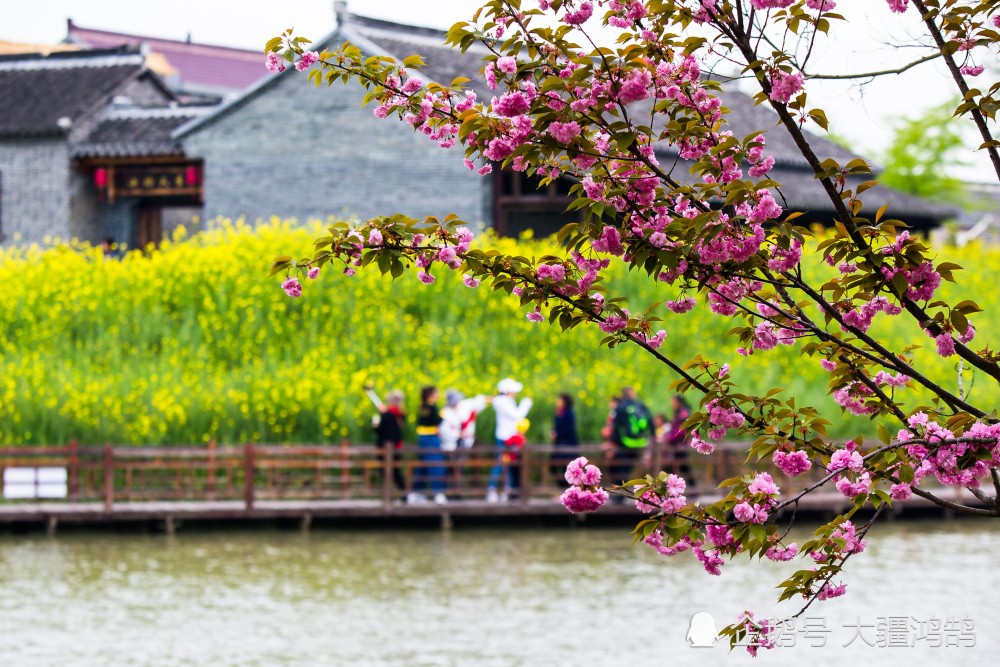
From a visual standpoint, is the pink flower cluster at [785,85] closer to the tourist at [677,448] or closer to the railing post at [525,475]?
the railing post at [525,475]

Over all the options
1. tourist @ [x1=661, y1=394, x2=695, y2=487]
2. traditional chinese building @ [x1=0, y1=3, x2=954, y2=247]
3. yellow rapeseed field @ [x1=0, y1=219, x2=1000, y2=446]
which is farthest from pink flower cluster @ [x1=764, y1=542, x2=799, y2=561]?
traditional chinese building @ [x1=0, y1=3, x2=954, y2=247]

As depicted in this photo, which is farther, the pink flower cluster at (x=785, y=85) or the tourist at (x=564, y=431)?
the tourist at (x=564, y=431)

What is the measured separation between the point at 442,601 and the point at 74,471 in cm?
848

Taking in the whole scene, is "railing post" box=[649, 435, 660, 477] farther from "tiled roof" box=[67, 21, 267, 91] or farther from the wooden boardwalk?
"tiled roof" box=[67, 21, 267, 91]

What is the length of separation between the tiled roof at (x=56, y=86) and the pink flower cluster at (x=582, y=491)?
3142cm

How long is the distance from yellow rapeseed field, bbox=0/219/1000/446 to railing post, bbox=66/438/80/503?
252cm

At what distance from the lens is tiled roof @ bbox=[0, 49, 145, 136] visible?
36.4 metres

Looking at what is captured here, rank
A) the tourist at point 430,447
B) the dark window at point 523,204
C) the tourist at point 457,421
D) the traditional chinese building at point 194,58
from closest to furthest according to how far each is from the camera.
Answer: the tourist at point 430,447 < the tourist at point 457,421 < the dark window at point 523,204 < the traditional chinese building at point 194,58

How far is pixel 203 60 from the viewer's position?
60656mm

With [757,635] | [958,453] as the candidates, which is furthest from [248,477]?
[958,453]

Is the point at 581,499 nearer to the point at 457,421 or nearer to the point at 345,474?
the point at 345,474

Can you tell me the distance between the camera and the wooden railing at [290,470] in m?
22.5

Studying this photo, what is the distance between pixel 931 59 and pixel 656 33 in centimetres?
106

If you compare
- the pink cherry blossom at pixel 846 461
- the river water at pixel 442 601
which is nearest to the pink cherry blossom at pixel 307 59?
the pink cherry blossom at pixel 846 461
